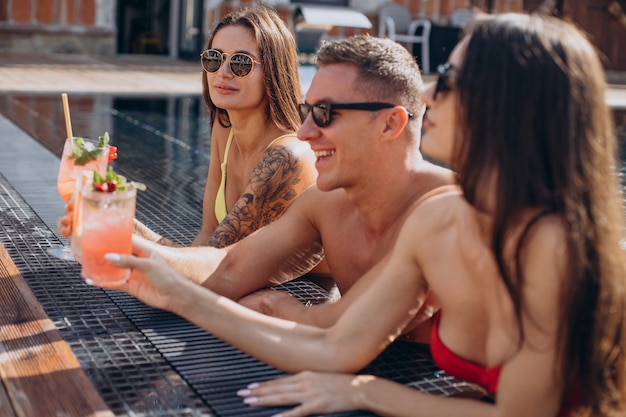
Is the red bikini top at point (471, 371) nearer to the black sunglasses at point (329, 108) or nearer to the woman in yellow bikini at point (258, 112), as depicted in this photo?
the black sunglasses at point (329, 108)

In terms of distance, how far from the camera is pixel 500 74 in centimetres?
184

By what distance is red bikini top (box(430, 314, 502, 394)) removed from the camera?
2.10 meters

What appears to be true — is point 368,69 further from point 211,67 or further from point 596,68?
point 211,67

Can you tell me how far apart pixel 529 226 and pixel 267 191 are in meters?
1.63

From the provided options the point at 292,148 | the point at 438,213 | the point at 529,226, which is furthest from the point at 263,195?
the point at 529,226

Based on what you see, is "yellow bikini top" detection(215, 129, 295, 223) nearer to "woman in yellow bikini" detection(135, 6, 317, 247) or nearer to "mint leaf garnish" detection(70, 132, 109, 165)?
"woman in yellow bikini" detection(135, 6, 317, 247)

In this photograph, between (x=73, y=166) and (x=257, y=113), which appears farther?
(x=257, y=113)

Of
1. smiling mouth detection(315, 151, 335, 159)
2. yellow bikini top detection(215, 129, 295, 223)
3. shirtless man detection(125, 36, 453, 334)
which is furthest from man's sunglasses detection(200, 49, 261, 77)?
smiling mouth detection(315, 151, 335, 159)

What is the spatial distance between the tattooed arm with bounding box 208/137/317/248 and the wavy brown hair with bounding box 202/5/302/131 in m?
0.21

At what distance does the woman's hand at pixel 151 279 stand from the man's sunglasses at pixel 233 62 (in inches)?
56.1

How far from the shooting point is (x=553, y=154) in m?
1.83

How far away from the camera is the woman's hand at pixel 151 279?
216cm

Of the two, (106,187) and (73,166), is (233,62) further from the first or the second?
(106,187)

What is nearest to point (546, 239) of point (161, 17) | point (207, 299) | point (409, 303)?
point (409, 303)
